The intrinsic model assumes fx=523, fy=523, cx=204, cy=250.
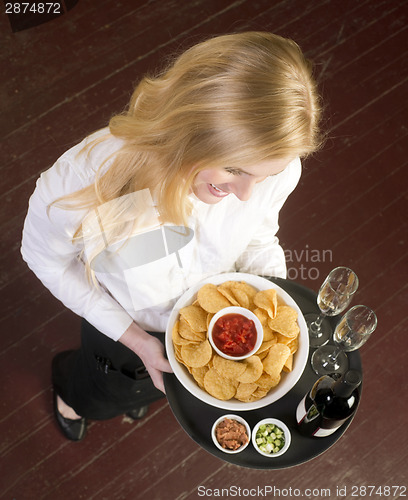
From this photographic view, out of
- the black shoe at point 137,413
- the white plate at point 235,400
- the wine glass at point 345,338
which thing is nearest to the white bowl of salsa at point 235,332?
the white plate at point 235,400

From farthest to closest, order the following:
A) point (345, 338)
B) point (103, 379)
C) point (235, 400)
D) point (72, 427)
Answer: point (72, 427) → point (103, 379) → point (345, 338) → point (235, 400)

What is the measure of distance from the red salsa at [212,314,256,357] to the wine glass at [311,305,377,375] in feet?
0.74

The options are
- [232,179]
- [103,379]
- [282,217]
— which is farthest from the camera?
[282,217]

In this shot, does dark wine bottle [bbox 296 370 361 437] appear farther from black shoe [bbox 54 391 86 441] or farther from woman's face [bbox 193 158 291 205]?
black shoe [bbox 54 391 86 441]

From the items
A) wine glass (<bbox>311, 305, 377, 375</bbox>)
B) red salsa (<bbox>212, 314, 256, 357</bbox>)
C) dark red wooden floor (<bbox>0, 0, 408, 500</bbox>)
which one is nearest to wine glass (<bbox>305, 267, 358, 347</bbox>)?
wine glass (<bbox>311, 305, 377, 375</bbox>)

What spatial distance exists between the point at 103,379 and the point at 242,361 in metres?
0.65

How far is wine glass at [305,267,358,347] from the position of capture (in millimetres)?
1486

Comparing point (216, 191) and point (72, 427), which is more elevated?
point (216, 191)

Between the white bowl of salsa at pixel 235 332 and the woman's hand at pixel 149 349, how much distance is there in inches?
6.9

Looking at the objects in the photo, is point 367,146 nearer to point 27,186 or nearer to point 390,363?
point 390,363

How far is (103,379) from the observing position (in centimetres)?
181

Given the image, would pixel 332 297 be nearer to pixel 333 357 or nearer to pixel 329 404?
pixel 333 357

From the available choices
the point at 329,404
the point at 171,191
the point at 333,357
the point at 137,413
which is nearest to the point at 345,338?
the point at 333,357

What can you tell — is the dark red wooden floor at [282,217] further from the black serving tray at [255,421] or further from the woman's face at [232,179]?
the woman's face at [232,179]
